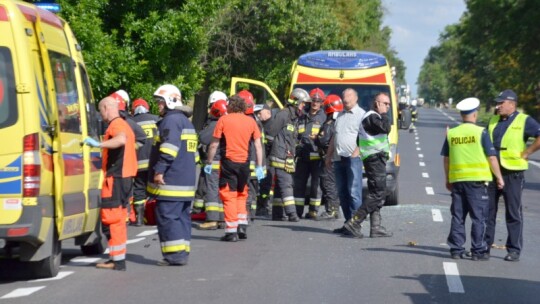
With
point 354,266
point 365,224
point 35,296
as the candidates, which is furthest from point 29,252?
point 365,224

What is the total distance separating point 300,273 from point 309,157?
606 cm

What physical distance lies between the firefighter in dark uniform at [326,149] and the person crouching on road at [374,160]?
1966 mm

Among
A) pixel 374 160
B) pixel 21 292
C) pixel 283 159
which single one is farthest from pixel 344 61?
pixel 21 292

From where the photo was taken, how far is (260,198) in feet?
57.1

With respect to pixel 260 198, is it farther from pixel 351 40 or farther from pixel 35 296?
pixel 351 40

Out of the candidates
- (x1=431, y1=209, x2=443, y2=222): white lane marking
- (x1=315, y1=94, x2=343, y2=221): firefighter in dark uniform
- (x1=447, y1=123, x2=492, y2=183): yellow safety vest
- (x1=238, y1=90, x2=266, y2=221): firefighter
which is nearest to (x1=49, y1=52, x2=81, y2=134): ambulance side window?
(x1=238, y1=90, x2=266, y2=221): firefighter

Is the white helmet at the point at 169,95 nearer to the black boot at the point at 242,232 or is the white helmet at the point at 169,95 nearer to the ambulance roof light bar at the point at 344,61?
the black boot at the point at 242,232

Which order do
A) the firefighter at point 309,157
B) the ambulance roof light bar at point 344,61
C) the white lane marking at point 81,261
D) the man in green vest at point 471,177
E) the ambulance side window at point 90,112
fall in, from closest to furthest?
the ambulance side window at point 90,112 < the white lane marking at point 81,261 < the man in green vest at point 471,177 < the firefighter at point 309,157 < the ambulance roof light bar at point 344,61

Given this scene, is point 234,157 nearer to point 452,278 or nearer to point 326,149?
point 326,149

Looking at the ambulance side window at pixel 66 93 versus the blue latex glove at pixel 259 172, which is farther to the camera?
the blue latex glove at pixel 259 172

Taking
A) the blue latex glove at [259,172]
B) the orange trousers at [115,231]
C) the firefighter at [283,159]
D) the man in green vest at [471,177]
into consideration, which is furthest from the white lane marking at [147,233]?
the man in green vest at [471,177]

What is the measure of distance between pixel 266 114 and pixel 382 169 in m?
2.73

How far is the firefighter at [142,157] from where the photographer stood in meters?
15.7

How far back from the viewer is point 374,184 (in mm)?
14352
